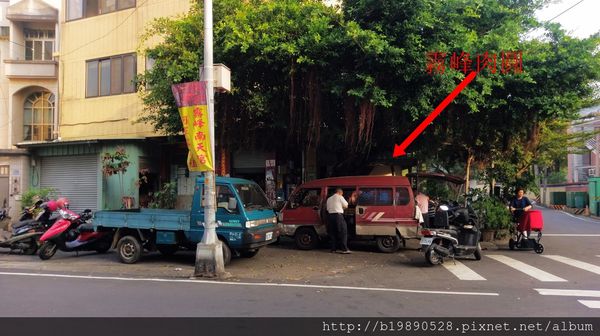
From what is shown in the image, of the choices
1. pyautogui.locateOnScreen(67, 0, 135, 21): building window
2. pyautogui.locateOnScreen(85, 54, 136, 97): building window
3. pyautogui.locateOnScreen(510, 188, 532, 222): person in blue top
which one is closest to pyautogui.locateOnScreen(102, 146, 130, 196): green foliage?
pyautogui.locateOnScreen(85, 54, 136, 97): building window

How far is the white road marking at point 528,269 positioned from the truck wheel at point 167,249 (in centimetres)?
814

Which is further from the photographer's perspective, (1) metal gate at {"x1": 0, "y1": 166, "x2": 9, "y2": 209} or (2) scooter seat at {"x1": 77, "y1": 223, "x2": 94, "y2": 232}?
(1) metal gate at {"x1": 0, "y1": 166, "x2": 9, "y2": 209}

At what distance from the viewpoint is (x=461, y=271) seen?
9781 millimetres

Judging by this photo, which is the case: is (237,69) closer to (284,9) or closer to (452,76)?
(284,9)

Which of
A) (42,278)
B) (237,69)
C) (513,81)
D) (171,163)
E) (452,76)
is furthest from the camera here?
(171,163)

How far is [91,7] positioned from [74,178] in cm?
785

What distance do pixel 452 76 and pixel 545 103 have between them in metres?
2.65

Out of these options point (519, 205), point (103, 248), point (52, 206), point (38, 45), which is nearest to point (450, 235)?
point (519, 205)

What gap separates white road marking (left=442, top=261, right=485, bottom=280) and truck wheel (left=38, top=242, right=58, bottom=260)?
959cm

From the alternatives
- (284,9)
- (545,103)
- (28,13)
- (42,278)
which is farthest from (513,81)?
(28,13)

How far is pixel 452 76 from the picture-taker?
10.5 meters

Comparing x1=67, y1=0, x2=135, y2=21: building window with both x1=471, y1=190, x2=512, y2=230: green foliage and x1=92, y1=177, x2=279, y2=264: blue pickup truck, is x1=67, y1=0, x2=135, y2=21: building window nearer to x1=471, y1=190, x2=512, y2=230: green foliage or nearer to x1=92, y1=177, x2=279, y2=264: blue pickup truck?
x1=92, y1=177, x2=279, y2=264: blue pickup truck

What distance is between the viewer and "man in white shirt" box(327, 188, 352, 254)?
464 inches

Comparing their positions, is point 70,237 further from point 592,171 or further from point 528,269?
point 592,171
